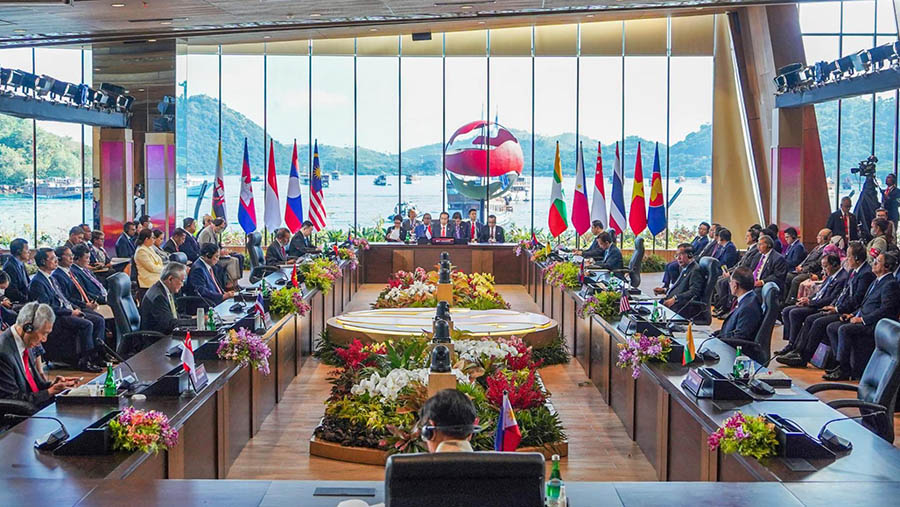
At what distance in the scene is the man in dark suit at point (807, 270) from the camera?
10.7m

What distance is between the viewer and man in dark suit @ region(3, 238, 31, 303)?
9.25 meters

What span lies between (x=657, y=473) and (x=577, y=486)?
7.93 ft

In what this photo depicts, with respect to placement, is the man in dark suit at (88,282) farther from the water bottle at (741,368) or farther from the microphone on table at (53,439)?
the water bottle at (741,368)

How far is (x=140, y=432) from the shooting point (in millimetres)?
A: 3830

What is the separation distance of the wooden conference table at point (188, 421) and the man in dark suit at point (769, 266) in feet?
16.3

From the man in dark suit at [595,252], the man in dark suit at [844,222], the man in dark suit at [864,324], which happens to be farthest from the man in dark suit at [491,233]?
the man in dark suit at [864,324]

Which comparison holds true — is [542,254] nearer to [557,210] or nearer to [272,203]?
[557,210]

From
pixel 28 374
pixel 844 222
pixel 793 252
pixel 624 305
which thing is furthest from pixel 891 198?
pixel 28 374

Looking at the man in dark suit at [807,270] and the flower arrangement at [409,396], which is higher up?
the man in dark suit at [807,270]

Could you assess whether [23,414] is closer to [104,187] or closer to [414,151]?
[104,187]

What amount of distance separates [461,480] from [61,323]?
22.8ft

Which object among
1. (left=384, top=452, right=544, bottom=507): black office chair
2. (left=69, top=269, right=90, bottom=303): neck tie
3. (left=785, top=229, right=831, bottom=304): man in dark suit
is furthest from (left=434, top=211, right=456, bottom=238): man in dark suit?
(left=384, top=452, right=544, bottom=507): black office chair

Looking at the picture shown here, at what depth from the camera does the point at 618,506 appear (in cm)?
314

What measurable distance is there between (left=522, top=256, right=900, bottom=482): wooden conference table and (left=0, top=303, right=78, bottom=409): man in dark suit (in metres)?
3.20
